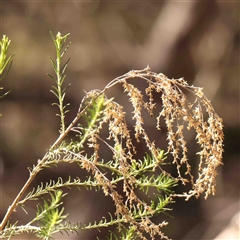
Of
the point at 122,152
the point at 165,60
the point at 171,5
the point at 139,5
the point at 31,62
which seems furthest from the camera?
the point at 139,5

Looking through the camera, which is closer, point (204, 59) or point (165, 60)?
point (165, 60)

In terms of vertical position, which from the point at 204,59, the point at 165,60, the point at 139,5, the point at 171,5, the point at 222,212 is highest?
the point at 139,5

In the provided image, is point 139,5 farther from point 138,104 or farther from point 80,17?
point 138,104

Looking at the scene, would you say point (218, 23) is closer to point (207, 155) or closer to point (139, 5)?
point (139, 5)

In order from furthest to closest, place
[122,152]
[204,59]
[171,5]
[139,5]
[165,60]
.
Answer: [139,5]
[204,59]
[171,5]
[165,60]
[122,152]

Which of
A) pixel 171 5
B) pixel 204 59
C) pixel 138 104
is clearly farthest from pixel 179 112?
pixel 204 59

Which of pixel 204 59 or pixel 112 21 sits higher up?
pixel 112 21

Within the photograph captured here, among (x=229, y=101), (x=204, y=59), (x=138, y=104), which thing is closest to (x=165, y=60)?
(x=204, y=59)
